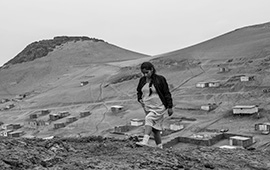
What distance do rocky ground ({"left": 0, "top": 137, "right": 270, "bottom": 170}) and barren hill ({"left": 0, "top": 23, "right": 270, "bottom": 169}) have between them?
1.9 inches

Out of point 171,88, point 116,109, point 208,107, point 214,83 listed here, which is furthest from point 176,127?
point 171,88

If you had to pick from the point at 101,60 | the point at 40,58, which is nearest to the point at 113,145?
the point at 101,60

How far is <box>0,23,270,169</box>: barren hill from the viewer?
82.7 ft

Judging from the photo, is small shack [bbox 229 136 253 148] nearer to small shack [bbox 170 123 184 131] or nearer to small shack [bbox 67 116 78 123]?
small shack [bbox 170 123 184 131]

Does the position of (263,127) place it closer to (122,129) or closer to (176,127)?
(176,127)

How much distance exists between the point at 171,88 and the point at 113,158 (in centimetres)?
3231

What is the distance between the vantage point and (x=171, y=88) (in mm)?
36562

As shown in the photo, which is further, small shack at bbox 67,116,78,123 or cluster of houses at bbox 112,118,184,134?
small shack at bbox 67,116,78,123

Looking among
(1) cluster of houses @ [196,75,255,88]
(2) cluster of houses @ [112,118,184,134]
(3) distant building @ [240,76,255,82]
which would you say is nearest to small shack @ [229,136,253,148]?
(2) cluster of houses @ [112,118,184,134]

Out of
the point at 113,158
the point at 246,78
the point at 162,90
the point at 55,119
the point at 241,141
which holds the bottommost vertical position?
the point at 241,141

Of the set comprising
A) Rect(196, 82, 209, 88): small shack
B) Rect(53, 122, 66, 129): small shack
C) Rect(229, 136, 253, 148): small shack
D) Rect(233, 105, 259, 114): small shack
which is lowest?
Rect(229, 136, 253, 148): small shack

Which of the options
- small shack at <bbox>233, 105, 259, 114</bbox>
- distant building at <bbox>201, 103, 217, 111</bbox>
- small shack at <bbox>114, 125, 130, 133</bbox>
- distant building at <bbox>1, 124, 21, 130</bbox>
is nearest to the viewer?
small shack at <bbox>233, 105, 259, 114</bbox>

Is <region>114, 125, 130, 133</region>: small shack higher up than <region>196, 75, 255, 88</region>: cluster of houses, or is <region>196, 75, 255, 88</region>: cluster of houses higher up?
<region>196, 75, 255, 88</region>: cluster of houses

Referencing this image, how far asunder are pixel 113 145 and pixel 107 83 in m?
39.4
